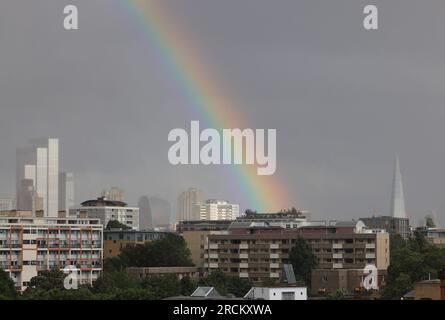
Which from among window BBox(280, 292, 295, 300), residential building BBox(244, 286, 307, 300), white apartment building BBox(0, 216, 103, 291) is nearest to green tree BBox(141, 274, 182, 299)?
white apartment building BBox(0, 216, 103, 291)

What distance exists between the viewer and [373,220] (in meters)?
40.4

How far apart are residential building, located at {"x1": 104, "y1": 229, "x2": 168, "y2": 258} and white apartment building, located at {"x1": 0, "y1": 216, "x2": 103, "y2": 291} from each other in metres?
2.36

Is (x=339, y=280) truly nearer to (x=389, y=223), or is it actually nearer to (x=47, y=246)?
(x=47, y=246)

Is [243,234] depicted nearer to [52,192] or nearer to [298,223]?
[298,223]

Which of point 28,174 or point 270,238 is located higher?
point 28,174

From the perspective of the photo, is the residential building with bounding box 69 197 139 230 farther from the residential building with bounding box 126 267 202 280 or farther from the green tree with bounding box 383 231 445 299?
the green tree with bounding box 383 231 445 299

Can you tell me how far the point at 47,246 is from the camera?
2661 cm

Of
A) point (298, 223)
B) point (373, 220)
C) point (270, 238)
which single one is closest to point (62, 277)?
point (270, 238)

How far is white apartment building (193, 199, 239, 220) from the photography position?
146 feet

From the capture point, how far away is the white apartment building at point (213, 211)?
4447 centimetres

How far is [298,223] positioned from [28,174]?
28.0 ft

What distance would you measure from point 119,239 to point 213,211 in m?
13.0

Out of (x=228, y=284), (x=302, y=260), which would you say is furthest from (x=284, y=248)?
(x=228, y=284)
